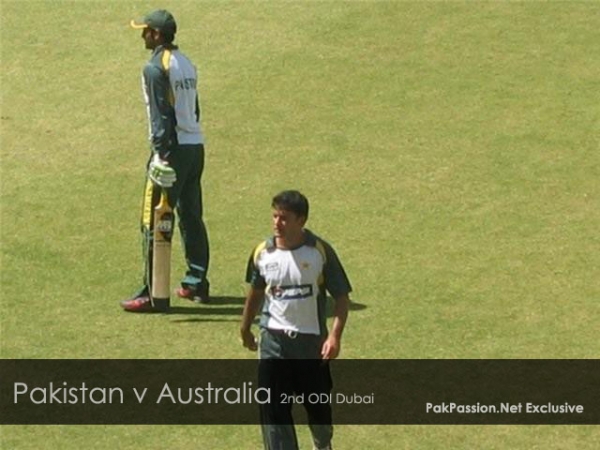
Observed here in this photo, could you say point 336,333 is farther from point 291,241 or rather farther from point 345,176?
point 345,176

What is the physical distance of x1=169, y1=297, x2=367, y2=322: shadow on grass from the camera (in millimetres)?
16109

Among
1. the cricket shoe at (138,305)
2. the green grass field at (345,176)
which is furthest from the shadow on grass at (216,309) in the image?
the cricket shoe at (138,305)

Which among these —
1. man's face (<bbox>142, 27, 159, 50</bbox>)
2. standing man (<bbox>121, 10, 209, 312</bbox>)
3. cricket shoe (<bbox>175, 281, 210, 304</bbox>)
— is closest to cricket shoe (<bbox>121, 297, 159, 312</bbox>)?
standing man (<bbox>121, 10, 209, 312</bbox>)

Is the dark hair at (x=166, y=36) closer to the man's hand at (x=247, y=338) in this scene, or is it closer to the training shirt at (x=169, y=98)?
the training shirt at (x=169, y=98)

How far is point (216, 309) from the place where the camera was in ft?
53.7

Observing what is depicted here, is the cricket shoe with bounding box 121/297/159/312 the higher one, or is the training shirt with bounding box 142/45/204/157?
the training shirt with bounding box 142/45/204/157

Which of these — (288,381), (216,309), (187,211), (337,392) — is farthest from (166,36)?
(288,381)

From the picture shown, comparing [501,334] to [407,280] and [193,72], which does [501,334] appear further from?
[193,72]

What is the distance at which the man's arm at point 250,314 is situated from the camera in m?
12.8

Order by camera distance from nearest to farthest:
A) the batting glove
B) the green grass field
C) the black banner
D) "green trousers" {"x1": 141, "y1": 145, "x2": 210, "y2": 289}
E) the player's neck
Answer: the player's neck → the black banner → the green grass field → the batting glove → "green trousers" {"x1": 141, "y1": 145, "x2": 210, "y2": 289}

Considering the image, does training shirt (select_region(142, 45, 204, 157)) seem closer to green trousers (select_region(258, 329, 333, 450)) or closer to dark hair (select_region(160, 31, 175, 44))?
dark hair (select_region(160, 31, 175, 44))

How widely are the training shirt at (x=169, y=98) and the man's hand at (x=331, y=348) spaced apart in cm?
396

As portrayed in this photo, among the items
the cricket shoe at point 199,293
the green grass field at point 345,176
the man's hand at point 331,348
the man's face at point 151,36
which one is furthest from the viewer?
the cricket shoe at point 199,293

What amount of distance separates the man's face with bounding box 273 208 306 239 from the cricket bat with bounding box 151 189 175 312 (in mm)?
3585
